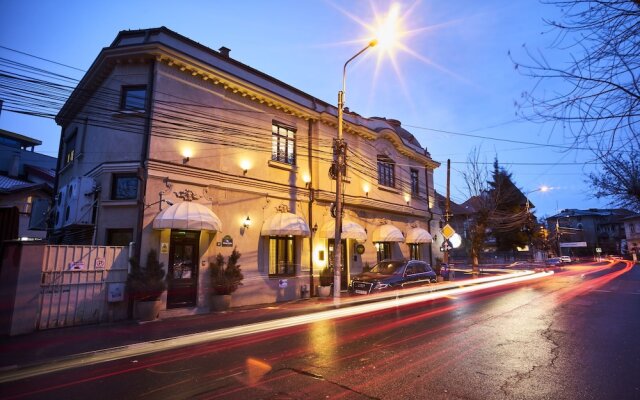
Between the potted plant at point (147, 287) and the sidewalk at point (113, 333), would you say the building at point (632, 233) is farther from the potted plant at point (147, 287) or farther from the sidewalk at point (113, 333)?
the potted plant at point (147, 287)

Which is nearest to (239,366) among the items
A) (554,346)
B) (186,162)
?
(554,346)

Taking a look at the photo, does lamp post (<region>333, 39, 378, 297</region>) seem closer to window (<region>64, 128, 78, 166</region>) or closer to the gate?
the gate

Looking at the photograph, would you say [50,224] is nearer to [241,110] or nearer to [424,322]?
[241,110]

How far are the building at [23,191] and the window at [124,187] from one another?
2896 mm

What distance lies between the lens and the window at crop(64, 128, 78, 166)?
15648 millimetres

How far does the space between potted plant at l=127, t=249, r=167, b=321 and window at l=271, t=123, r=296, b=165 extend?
7.29 metres

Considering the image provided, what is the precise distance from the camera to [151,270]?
10.8m

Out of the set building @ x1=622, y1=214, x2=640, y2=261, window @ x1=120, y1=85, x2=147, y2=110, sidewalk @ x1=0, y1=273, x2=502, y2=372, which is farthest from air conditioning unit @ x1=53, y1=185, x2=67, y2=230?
building @ x1=622, y1=214, x2=640, y2=261

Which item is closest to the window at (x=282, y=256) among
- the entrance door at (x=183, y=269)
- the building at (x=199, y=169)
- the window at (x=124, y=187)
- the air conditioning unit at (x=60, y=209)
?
the building at (x=199, y=169)

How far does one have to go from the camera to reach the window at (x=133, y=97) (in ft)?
41.4

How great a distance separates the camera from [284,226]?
1454 cm

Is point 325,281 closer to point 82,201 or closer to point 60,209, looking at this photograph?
point 82,201

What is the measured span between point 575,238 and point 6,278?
9939cm

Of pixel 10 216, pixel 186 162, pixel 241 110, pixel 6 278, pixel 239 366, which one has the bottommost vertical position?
pixel 239 366
